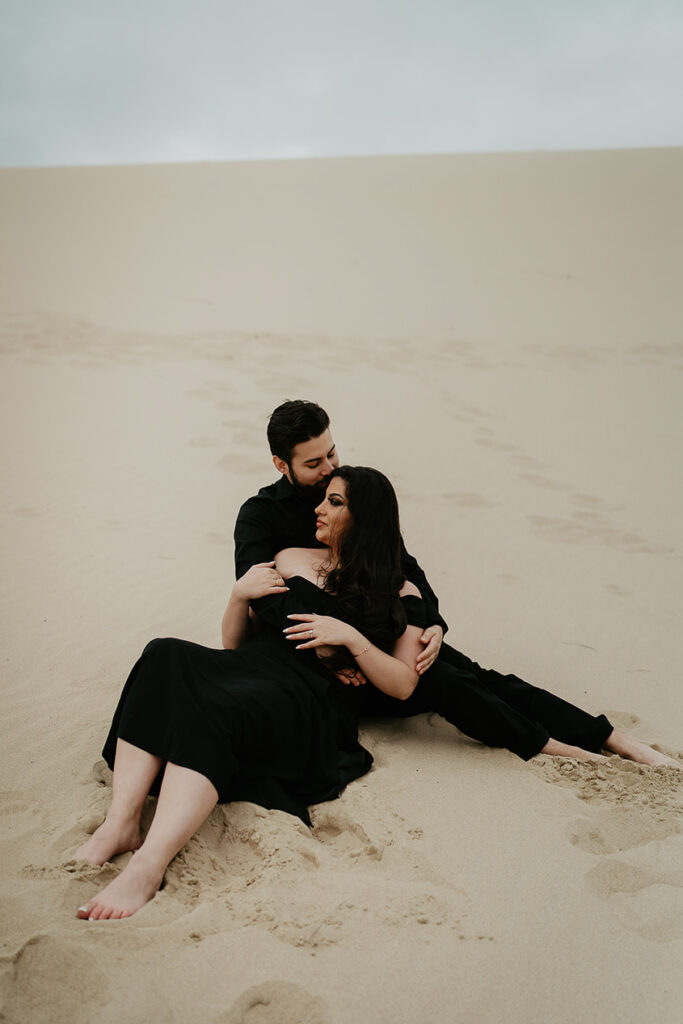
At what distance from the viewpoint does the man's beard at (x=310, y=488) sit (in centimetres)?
373

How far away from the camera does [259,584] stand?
11.0 feet

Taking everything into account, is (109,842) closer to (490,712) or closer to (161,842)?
(161,842)

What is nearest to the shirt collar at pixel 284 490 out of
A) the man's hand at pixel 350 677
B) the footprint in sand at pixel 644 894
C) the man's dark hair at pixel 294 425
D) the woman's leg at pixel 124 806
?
the man's dark hair at pixel 294 425

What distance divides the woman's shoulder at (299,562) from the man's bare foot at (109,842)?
43.5 inches

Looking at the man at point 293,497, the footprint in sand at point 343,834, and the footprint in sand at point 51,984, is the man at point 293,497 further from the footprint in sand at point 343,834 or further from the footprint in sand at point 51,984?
the footprint in sand at point 51,984

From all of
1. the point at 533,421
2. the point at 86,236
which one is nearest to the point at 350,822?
the point at 533,421

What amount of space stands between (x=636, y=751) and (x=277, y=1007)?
194 centimetres

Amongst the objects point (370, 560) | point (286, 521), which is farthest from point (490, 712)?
point (286, 521)

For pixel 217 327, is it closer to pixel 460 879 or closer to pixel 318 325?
A: pixel 318 325

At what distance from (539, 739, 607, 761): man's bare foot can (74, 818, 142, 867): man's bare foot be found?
1.59 metres

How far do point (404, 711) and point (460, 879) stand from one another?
0.97m

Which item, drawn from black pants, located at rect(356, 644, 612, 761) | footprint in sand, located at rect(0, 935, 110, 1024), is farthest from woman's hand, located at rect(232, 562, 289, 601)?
footprint in sand, located at rect(0, 935, 110, 1024)

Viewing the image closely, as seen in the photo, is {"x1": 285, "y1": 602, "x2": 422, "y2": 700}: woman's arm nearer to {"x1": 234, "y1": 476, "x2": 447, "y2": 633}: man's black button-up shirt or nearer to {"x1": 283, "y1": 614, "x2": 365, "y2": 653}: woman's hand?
{"x1": 283, "y1": 614, "x2": 365, "y2": 653}: woman's hand

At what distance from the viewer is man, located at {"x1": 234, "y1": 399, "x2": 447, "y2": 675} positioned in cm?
362
